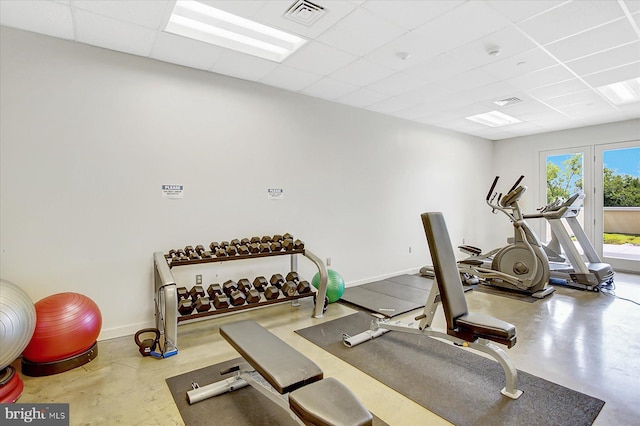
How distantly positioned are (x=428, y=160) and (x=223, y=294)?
15.1 feet

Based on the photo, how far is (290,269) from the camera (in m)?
4.37

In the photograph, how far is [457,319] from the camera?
2408mm

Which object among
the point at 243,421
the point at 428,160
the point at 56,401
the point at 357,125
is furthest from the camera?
the point at 428,160

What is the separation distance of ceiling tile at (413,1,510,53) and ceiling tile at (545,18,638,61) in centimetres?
80

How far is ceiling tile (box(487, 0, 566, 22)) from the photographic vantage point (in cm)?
248

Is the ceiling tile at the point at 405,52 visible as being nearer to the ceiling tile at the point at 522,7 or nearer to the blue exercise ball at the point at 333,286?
the ceiling tile at the point at 522,7

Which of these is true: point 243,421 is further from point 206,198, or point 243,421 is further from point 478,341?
point 206,198

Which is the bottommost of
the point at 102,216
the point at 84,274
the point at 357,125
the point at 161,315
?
the point at 161,315

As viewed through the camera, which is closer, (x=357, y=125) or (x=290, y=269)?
(x=290, y=269)

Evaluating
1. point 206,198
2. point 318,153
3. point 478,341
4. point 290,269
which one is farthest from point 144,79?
point 478,341

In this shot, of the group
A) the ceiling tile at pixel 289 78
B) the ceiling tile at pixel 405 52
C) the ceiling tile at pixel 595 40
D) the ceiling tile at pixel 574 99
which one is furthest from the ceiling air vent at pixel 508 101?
the ceiling tile at pixel 289 78

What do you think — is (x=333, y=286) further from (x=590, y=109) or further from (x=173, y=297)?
(x=590, y=109)

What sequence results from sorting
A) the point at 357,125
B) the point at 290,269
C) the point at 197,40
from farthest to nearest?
1. the point at 357,125
2. the point at 290,269
3. the point at 197,40

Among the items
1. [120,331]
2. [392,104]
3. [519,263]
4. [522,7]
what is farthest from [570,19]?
[120,331]
